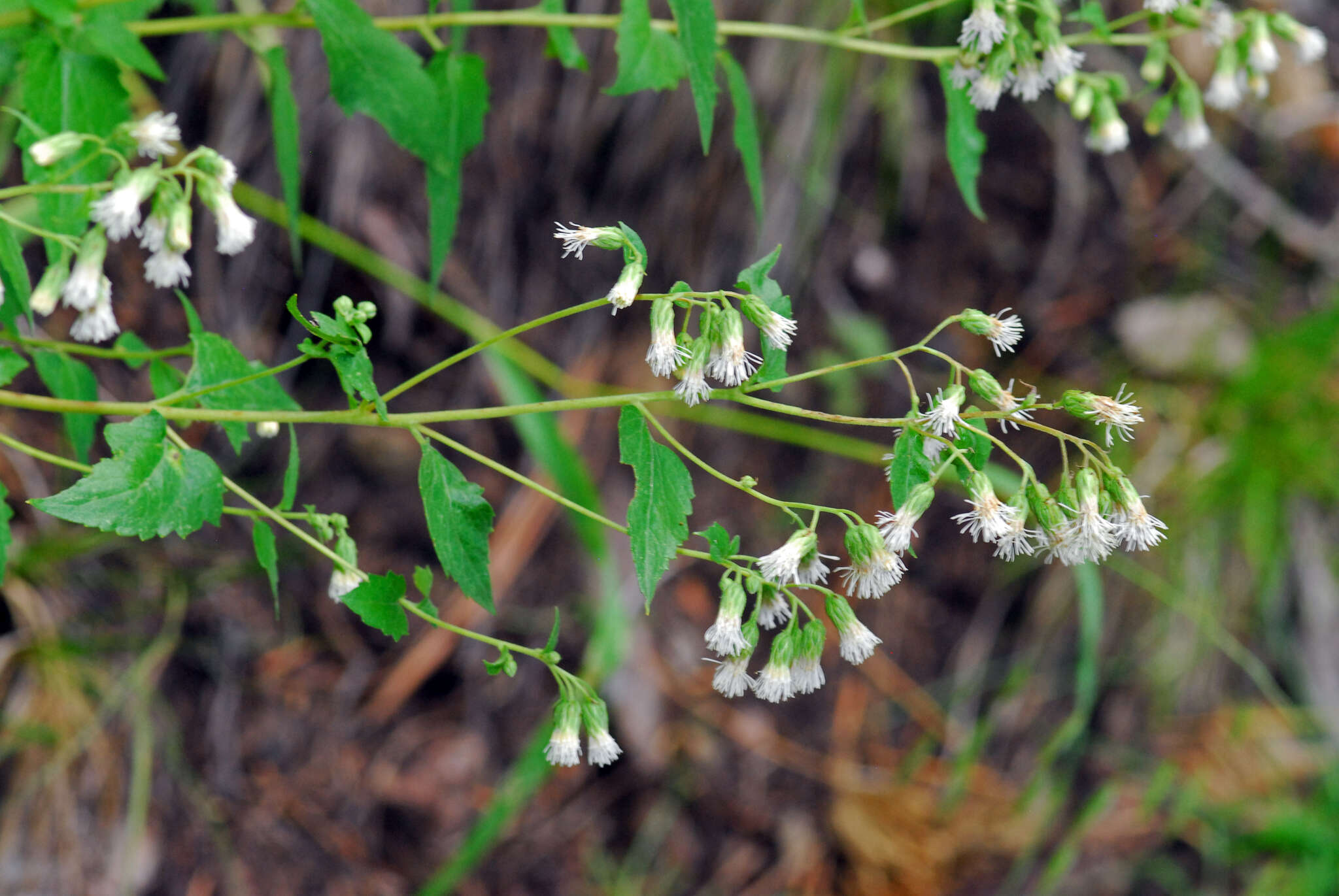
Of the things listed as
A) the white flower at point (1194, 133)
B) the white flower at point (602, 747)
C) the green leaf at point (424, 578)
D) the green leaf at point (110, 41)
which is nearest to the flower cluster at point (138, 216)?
the green leaf at point (110, 41)

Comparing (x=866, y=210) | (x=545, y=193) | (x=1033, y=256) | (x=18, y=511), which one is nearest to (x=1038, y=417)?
(x=1033, y=256)

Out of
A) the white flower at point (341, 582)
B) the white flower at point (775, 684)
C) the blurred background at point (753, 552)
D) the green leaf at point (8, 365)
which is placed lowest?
the blurred background at point (753, 552)

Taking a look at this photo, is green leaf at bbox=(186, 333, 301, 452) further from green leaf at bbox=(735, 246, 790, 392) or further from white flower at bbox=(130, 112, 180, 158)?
green leaf at bbox=(735, 246, 790, 392)

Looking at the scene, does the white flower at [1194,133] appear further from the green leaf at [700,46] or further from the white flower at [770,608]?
the white flower at [770,608]

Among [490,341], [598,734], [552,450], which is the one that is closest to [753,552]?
[552,450]

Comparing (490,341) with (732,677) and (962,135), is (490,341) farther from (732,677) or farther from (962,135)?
(962,135)

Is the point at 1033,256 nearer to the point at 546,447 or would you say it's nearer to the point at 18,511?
the point at 546,447

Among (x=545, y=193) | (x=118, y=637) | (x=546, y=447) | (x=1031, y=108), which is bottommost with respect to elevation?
(x=118, y=637)
